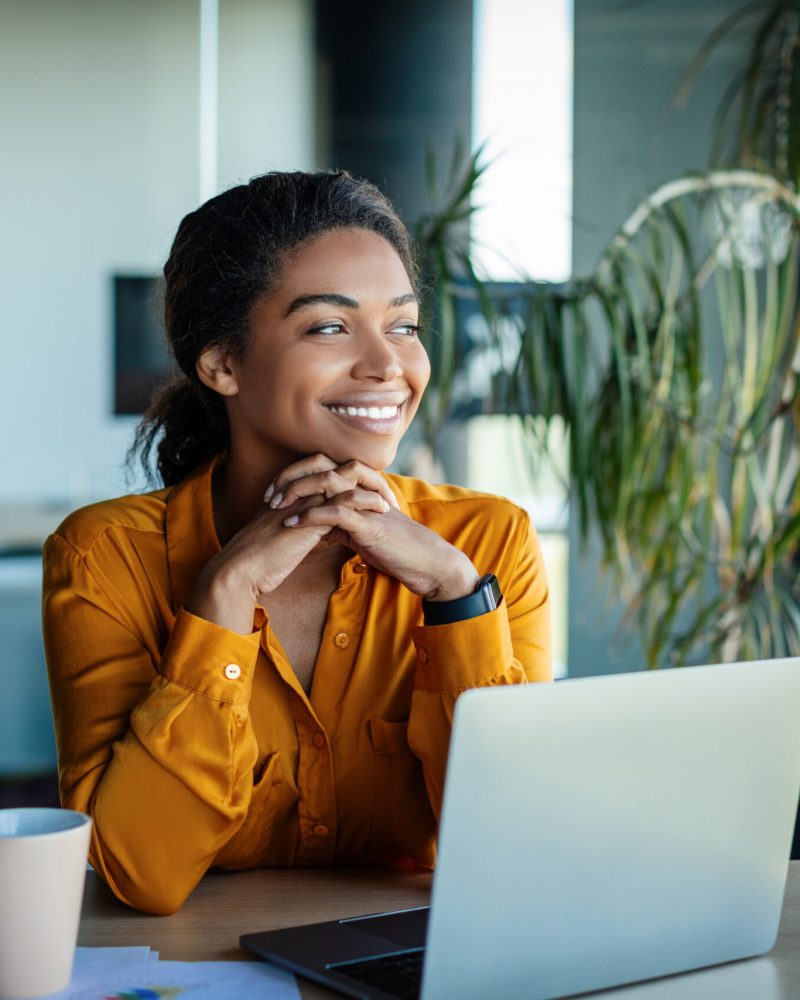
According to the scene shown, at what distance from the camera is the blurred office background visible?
13.5 ft

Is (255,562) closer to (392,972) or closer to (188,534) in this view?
(188,534)

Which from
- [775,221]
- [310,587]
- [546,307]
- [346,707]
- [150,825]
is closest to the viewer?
[150,825]

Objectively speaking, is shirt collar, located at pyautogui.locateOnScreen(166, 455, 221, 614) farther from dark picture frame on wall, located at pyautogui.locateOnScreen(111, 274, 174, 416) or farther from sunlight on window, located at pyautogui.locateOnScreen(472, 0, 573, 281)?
sunlight on window, located at pyautogui.locateOnScreen(472, 0, 573, 281)

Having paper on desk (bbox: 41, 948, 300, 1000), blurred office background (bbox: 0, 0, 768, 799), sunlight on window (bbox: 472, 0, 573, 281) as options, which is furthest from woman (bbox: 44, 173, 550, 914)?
sunlight on window (bbox: 472, 0, 573, 281)

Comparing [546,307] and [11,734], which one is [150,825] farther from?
[11,734]

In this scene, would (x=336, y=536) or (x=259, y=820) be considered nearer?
(x=259, y=820)

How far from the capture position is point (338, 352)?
1.64 m

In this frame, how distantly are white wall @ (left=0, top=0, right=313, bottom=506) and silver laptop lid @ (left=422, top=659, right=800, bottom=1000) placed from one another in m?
3.26

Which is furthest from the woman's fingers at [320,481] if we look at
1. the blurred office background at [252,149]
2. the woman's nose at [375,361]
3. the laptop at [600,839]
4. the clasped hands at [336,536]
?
the blurred office background at [252,149]

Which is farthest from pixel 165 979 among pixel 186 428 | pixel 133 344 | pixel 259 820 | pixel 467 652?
pixel 133 344

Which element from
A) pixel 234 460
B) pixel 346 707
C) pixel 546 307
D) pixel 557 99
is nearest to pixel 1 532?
pixel 546 307

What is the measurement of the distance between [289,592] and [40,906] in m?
0.76

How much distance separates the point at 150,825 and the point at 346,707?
315mm

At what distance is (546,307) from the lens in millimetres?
3316
